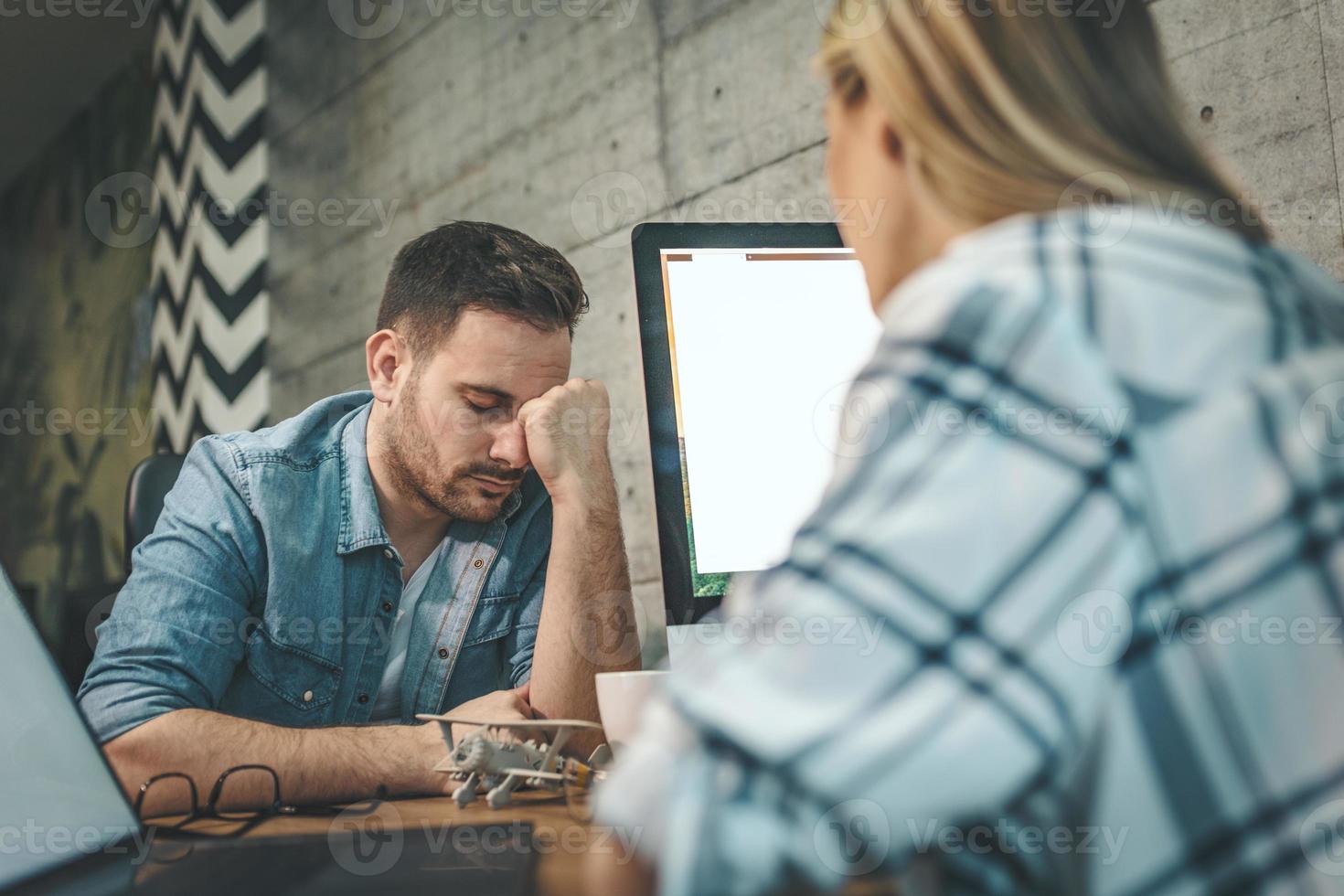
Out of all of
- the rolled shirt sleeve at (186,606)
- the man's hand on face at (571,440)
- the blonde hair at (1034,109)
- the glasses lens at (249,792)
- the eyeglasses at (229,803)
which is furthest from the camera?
the man's hand on face at (571,440)

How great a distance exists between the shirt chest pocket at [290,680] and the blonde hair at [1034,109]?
1.10 metres

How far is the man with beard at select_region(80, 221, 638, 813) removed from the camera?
1238 mm

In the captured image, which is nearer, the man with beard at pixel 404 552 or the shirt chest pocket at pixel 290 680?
the man with beard at pixel 404 552

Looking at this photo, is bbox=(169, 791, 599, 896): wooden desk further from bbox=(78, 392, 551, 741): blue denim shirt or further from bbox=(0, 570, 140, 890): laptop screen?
bbox=(78, 392, 551, 741): blue denim shirt

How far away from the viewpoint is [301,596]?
1410 mm

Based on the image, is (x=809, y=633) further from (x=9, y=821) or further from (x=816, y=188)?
(x=816, y=188)

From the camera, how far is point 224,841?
0.78m

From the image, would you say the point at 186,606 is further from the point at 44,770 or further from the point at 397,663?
the point at 44,770

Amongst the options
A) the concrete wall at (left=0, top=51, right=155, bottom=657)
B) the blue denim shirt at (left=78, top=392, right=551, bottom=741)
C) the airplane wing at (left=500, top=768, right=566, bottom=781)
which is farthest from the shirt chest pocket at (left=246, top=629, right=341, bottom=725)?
the concrete wall at (left=0, top=51, right=155, bottom=657)

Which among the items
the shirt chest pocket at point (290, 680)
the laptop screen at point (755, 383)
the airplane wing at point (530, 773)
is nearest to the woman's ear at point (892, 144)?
the laptop screen at point (755, 383)

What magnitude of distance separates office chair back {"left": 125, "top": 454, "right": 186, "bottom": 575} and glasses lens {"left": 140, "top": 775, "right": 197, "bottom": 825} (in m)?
0.75

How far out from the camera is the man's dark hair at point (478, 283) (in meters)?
1.59

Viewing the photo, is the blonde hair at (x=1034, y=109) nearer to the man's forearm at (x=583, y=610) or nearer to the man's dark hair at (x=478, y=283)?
the man's forearm at (x=583, y=610)

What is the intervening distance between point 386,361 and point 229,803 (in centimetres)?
84
